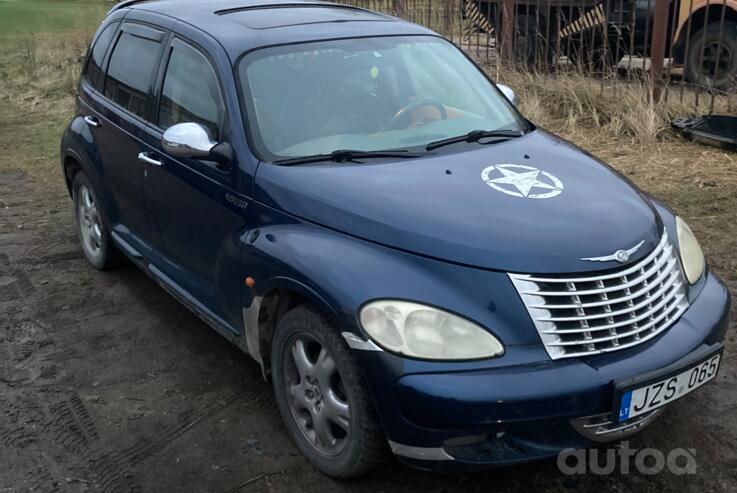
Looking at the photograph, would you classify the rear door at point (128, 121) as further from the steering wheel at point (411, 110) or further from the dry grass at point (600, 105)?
the dry grass at point (600, 105)

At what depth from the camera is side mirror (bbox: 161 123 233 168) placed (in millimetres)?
3547

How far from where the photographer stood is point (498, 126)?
406 cm

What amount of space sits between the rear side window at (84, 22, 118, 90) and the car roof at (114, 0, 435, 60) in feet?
1.36

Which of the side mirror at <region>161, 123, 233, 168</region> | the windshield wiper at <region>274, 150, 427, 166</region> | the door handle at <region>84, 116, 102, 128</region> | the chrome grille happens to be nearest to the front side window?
the side mirror at <region>161, 123, 233, 168</region>

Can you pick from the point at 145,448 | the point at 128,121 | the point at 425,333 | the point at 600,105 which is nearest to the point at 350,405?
the point at 425,333

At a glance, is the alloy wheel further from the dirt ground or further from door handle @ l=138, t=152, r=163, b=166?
door handle @ l=138, t=152, r=163, b=166

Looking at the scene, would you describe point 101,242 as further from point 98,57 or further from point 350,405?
point 350,405

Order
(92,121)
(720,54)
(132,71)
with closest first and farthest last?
(132,71) → (92,121) → (720,54)

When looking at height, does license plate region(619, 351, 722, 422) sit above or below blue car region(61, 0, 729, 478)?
below

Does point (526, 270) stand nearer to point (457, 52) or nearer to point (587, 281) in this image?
point (587, 281)

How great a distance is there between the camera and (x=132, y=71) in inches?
185

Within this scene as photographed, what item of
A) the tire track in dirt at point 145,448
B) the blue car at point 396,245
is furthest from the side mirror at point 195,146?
the tire track in dirt at point 145,448

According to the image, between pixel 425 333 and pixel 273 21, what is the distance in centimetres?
217

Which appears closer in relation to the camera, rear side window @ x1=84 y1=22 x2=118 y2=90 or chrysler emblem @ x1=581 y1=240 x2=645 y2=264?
chrysler emblem @ x1=581 y1=240 x2=645 y2=264
